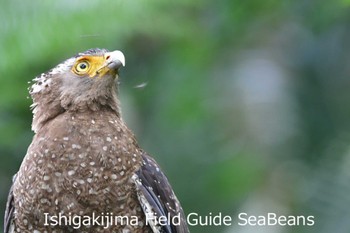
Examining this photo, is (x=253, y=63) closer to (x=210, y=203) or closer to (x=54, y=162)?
(x=210, y=203)

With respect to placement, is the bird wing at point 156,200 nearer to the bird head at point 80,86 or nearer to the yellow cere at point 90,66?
the bird head at point 80,86

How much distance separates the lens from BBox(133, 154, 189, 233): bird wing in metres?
9.46

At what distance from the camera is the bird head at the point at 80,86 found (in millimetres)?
9594

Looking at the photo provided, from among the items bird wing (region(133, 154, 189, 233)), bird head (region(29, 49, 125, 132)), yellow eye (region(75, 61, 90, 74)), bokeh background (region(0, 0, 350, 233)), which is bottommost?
bird wing (region(133, 154, 189, 233))

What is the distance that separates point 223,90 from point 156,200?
4.60 m

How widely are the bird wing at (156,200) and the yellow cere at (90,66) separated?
600 millimetres

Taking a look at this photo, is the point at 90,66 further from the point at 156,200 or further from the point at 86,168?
the point at 156,200

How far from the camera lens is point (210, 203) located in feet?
44.4

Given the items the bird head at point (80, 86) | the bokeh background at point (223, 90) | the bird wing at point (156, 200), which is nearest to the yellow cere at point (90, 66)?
the bird head at point (80, 86)

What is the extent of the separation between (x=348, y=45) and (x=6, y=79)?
Result: 117 inches

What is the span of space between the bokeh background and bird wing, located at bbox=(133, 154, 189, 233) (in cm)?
214

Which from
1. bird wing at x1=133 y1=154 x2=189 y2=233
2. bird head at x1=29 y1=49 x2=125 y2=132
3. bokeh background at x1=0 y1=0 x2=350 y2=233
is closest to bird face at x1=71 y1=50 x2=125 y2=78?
bird head at x1=29 y1=49 x2=125 y2=132

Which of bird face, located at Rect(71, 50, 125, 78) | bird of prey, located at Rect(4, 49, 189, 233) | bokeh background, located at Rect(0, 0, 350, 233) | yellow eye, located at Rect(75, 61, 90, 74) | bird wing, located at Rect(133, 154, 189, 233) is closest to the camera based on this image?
bird of prey, located at Rect(4, 49, 189, 233)

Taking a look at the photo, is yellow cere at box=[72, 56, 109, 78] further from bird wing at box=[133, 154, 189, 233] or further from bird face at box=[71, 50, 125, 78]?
bird wing at box=[133, 154, 189, 233]
